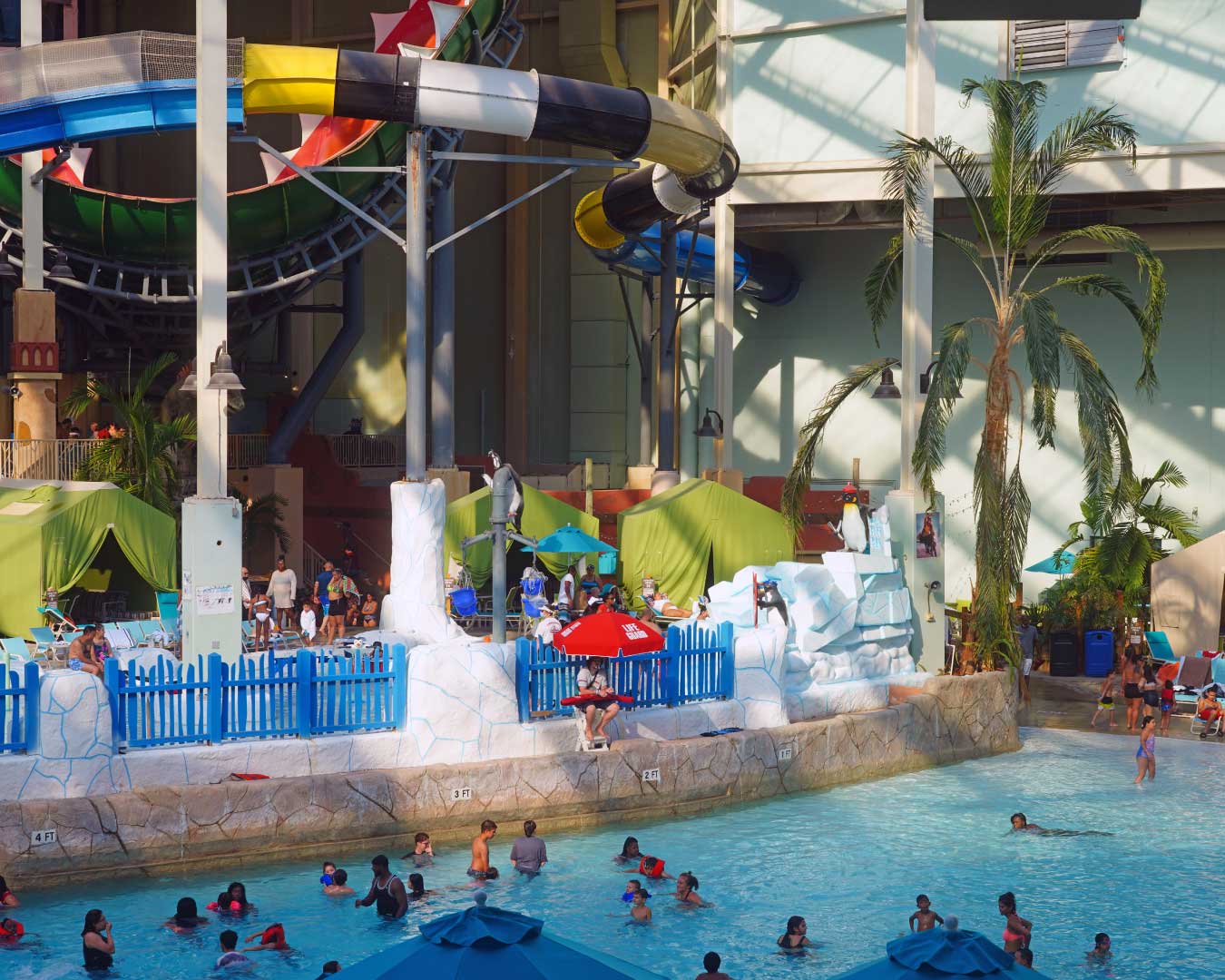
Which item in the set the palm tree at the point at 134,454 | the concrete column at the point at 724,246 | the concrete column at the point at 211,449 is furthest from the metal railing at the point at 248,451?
the concrete column at the point at 211,449

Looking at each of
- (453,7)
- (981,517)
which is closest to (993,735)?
(981,517)

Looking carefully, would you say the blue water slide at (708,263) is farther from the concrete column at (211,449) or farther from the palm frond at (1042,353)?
the concrete column at (211,449)

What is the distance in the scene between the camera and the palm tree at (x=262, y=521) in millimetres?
26422

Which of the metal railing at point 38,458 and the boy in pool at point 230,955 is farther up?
the metal railing at point 38,458

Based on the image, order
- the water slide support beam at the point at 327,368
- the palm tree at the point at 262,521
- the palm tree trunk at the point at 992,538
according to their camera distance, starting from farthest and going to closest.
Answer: the water slide support beam at the point at 327,368 → the palm tree at the point at 262,521 → the palm tree trunk at the point at 992,538

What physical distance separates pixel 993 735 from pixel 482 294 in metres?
20.5

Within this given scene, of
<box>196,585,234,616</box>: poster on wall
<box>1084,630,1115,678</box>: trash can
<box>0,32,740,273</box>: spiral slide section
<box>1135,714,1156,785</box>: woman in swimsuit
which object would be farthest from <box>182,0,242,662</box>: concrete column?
<box>1084,630,1115,678</box>: trash can

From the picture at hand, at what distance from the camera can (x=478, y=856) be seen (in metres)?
13.8

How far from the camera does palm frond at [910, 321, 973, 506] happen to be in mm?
20250

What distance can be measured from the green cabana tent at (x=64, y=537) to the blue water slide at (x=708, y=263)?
35.7 ft

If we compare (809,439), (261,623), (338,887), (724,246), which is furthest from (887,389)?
(338,887)

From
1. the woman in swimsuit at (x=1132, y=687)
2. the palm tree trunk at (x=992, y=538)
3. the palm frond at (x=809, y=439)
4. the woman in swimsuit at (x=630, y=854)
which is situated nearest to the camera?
the woman in swimsuit at (x=630, y=854)

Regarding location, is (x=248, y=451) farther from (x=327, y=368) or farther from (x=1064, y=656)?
(x=1064, y=656)

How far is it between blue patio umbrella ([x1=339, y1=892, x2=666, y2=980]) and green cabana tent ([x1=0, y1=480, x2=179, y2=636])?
13786mm
